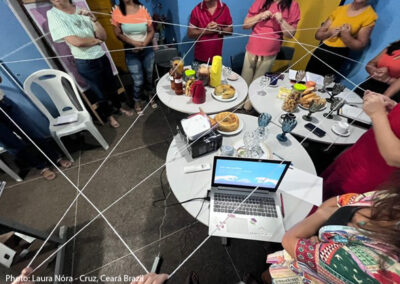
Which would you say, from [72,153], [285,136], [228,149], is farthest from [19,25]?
[285,136]

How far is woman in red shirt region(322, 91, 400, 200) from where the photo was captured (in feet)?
2.64

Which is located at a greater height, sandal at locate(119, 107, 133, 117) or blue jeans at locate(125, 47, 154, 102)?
blue jeans at locate(125, 47, 154, 102)

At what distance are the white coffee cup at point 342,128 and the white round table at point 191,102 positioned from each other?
76 cm

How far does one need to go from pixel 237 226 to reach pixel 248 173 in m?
0.27

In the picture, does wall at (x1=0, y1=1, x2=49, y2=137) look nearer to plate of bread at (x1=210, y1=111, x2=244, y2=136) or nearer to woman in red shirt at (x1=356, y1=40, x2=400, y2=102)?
plate of bread at (x1=210, y1=111, x2=244, y2=136)

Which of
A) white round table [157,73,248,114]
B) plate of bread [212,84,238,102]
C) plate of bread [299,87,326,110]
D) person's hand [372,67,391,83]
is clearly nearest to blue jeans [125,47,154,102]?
white round table [157,73,248,114]

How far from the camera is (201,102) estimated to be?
1595mm

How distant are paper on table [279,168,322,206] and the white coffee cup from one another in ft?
1.70

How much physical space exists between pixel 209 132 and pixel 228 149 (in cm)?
16

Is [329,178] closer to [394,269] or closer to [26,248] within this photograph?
[394,269]

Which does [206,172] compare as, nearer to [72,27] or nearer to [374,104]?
[374,104]

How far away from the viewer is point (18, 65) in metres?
1.79

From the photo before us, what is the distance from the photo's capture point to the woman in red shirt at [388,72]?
1467 mm

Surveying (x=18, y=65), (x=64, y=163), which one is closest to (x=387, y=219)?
(x=64, y=163)
